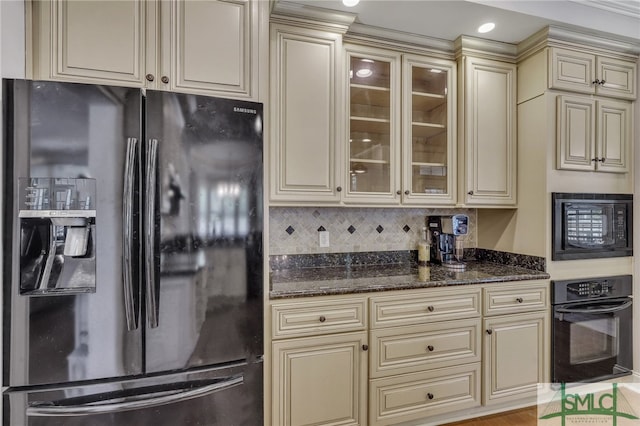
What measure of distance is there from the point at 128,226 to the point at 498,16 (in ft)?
7.86

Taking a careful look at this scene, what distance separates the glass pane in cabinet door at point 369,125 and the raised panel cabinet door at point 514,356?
1149mm

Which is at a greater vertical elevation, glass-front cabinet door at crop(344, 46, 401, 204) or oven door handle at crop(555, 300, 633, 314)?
glass-front cabinet door at crop(344, 46, 401, 204)

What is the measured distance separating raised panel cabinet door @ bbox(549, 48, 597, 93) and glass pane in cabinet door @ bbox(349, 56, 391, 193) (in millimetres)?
1102

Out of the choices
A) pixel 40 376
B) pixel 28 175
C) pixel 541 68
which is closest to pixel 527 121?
pixel 541 68

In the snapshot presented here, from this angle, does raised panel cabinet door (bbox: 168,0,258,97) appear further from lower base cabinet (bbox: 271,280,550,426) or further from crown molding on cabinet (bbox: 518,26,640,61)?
crown molding on cabinet (bbox: 518,26,640,61)

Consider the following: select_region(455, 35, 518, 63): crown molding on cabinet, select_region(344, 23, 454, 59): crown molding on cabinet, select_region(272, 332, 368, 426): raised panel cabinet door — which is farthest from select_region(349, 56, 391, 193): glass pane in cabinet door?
select_region(272, 332, 368, 426): raised panel cabinet door

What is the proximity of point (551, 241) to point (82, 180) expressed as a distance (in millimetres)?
2674

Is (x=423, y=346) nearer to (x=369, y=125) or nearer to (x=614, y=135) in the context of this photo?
(x=369, y=125)

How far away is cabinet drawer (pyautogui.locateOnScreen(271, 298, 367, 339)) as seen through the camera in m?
1.75

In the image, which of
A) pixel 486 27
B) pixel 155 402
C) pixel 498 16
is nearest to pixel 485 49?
pixel 486 27

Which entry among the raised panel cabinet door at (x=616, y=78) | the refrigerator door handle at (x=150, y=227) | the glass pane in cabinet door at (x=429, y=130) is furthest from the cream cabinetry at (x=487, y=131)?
the refrigerator door handle at (x=150, y=227)

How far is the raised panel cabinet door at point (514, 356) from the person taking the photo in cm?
214

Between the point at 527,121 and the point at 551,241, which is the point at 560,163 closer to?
the point at 527,121

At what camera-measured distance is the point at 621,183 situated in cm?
246
